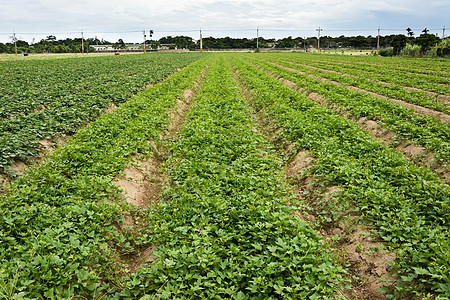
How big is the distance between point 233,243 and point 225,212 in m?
0.64

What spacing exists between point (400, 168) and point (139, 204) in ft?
18.8

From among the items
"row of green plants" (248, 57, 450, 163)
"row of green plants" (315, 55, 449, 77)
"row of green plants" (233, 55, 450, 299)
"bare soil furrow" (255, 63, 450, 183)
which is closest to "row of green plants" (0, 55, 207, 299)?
"row of green plants" (233, 55, 450, 299)

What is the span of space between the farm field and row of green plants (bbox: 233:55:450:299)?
0.10ft

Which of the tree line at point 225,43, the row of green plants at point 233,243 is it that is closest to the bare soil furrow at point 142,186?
the row of green plants at point 233,243

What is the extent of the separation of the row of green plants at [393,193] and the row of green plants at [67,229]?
3.91 meters

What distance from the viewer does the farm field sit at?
10.9ft

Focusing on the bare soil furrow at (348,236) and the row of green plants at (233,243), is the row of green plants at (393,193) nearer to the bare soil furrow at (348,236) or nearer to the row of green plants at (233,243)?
the bare soil furrow at (348,236)

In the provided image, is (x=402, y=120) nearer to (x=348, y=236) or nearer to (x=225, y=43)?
(x=348, y=236)

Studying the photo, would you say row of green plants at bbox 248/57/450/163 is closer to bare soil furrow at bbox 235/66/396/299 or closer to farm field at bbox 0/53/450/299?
farm field at bbox 0/53/450/299

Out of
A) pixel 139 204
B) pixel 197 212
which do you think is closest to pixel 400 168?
pixel 197 212

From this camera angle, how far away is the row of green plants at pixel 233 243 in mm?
3260

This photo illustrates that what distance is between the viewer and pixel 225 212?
450 cm

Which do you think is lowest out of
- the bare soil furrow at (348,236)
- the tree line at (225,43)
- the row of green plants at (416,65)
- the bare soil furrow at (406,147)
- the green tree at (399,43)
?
the bare soil furrow at (348,236)

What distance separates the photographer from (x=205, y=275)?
140 inches
